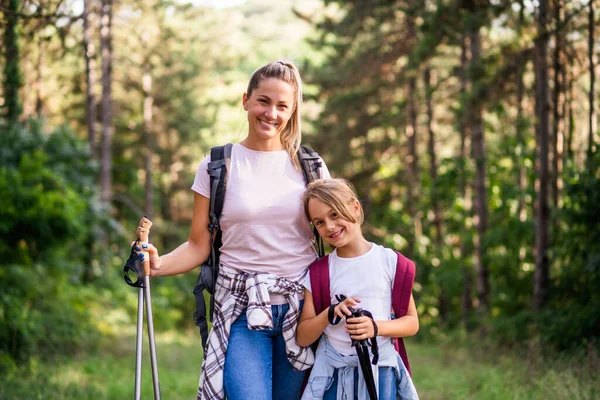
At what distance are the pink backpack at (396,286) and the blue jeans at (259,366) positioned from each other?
0.59ft

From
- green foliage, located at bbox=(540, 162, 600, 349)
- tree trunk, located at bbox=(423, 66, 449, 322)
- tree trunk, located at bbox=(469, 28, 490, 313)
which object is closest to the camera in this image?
green foliage, located at bbox=(540, 162, 600, 349)

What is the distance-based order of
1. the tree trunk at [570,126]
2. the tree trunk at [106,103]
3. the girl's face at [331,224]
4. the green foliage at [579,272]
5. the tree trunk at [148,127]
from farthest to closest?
the tree trunk at [148,127], the tree trunk at [106,103], the tree trunk at [570,126], the green foliage at [579,272], the girl's face at [331,224]

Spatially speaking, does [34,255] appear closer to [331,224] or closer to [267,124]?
[267,124]

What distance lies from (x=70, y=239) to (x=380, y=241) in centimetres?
1111

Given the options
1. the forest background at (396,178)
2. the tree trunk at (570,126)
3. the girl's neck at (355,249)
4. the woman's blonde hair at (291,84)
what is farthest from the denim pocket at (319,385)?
the tree trunk at (570,126)

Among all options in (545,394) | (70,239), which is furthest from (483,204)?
(545,394)

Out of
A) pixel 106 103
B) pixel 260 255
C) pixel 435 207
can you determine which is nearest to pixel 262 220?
pixel 260 255

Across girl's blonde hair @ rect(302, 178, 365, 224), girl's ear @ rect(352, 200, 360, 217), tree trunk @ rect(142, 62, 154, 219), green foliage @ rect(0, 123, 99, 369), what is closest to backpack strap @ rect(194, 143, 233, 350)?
girl's blonde hair @ rect(302, 178, 365, 224)

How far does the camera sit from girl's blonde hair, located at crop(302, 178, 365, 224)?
11.9 feet

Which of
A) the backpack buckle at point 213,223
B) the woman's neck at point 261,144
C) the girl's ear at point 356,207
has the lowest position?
the backpack buckle at point 213,223

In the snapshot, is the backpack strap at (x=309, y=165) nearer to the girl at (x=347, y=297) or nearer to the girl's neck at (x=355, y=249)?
the girl at (x=347, y=297)

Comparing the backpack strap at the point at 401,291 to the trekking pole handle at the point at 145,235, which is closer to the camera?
the backpack strap at the point at 401,291

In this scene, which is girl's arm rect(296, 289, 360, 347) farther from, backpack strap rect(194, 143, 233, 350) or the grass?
the grass

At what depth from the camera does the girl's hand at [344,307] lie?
3.38 meters
